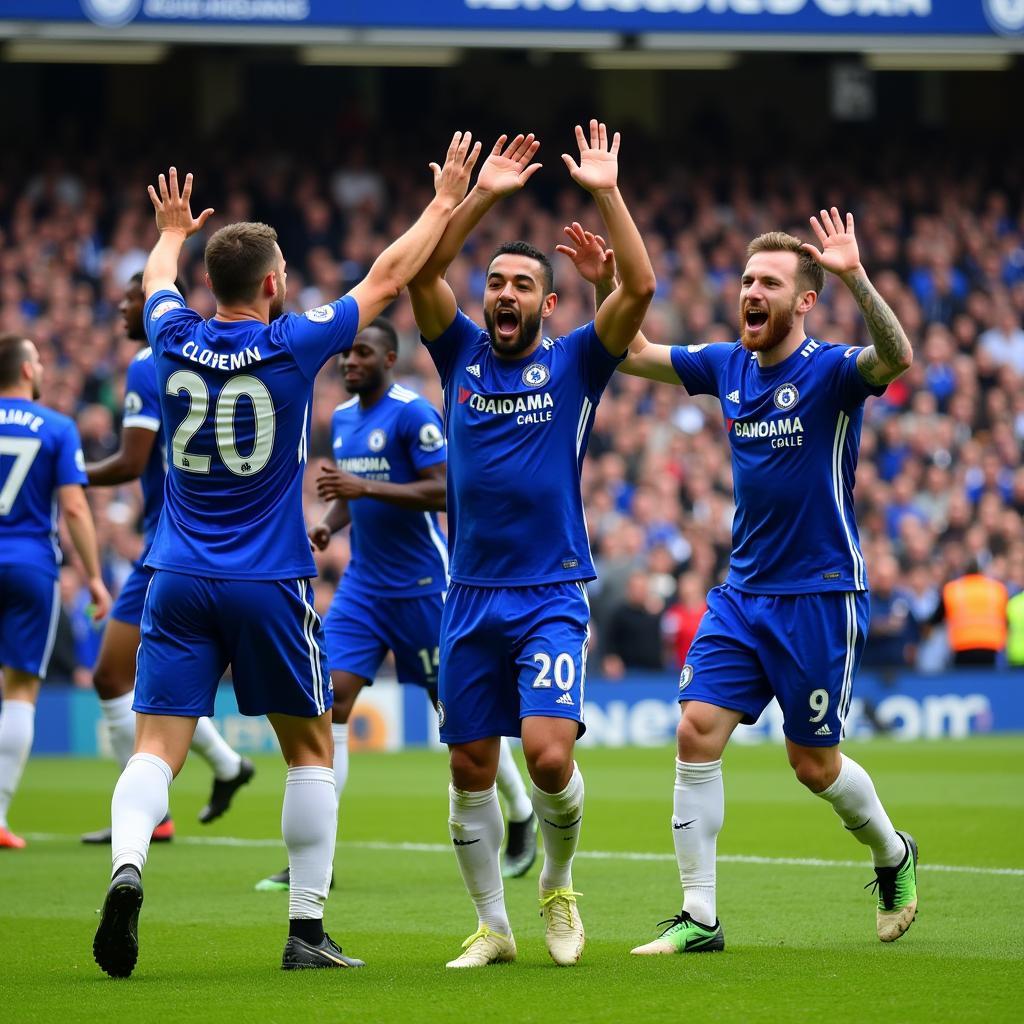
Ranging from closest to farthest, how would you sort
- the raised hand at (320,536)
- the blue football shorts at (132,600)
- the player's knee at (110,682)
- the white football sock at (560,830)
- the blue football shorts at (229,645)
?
the blue football shorts at (229,645), the white football sock at (560,830), the raised hand at (320,536), the blue football shorts at (132,600), the player's knee at (110,682)

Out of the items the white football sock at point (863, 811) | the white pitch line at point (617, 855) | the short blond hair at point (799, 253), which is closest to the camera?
the white football sock at point (863, 811)

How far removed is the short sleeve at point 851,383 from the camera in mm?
6805

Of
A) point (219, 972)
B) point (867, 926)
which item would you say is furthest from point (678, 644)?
point (219, 972)

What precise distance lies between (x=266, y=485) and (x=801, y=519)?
2.02m

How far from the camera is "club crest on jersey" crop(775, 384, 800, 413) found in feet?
22.6

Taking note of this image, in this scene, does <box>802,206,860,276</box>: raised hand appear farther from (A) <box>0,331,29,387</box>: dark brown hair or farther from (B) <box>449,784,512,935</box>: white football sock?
(A) <box>0,331,29,387</box>: dark brown hair

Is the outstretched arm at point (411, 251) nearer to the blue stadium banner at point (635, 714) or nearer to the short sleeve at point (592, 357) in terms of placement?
the short sleeve at point (592, 357)

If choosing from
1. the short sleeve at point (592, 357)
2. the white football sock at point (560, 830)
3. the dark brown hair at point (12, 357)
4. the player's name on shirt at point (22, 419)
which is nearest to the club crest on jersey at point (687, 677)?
the white football sock at point (560, 830)

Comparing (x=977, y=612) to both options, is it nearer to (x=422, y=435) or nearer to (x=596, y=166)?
(x=422, y=435)

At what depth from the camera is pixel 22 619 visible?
10.5 meters

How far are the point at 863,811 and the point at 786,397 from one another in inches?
62.2

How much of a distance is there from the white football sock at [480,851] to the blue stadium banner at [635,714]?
11.3 metres

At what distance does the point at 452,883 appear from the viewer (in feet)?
29.2

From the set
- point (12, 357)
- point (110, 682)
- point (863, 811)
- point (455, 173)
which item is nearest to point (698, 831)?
point (863, 811)
